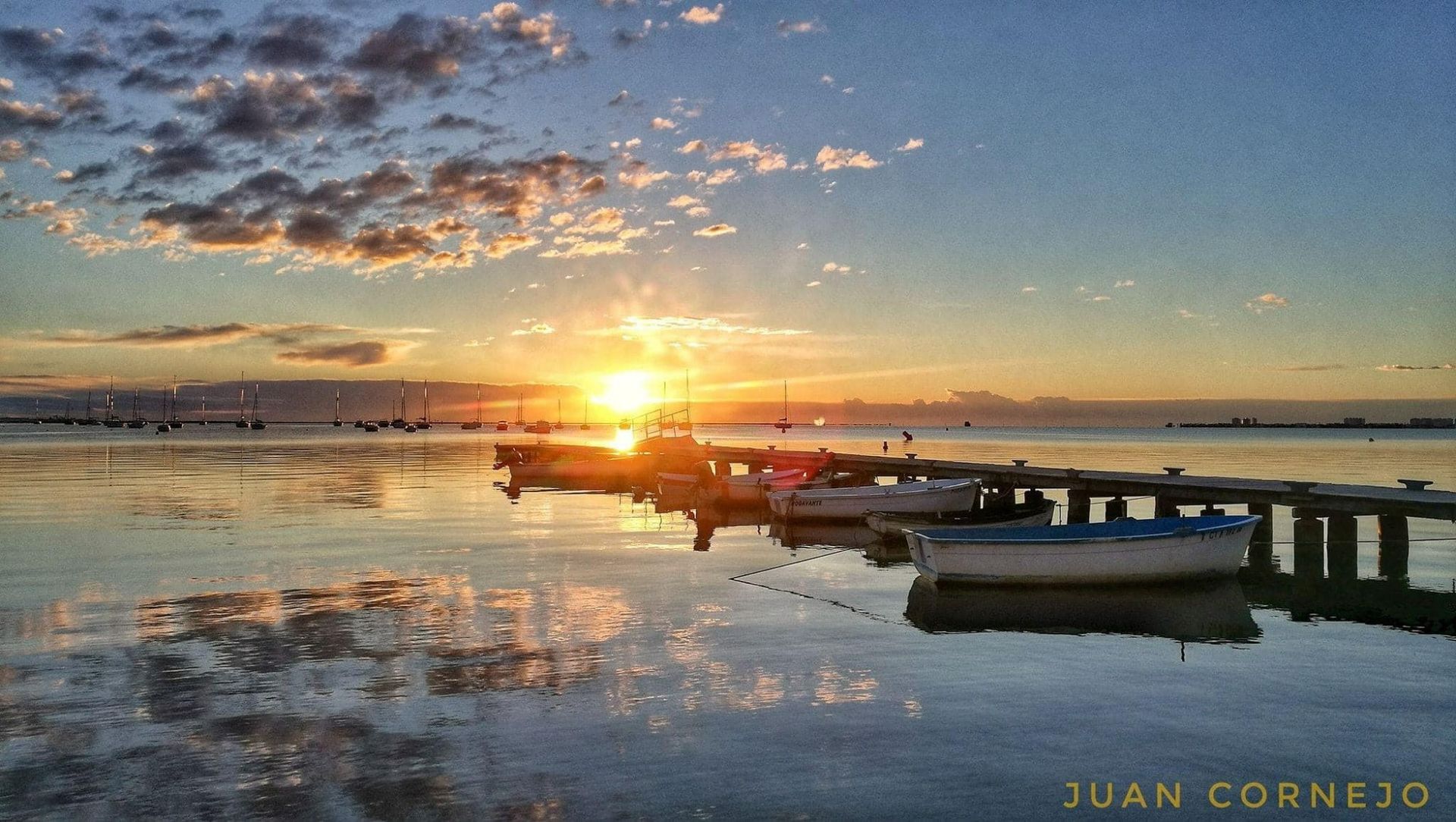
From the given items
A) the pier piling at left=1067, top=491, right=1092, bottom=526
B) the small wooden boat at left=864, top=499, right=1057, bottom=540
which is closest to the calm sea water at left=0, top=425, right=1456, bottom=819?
the small wooden boat at left=864, top=499, right=1057, bottom=540

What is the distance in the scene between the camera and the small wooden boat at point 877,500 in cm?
3844

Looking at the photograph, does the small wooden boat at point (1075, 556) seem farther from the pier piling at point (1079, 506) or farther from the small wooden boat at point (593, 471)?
the small wooden boat at point (593, 471)

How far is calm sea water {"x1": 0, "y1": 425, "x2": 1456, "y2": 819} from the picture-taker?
36.3 feet

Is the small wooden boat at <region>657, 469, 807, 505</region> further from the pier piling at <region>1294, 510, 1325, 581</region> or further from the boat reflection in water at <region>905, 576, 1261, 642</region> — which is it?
the boat reflection in water at <region>905, 576, 1261, 642</region>

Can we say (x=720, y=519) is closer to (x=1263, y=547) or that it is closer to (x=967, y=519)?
(x=967, y=519)

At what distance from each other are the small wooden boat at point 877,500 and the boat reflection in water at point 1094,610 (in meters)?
12.5

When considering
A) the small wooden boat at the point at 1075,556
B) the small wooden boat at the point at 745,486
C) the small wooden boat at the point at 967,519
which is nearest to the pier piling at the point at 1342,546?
the small wooden boat at the point at 1075,556

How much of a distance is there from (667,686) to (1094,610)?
11.2 meters

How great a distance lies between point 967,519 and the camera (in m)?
33.8

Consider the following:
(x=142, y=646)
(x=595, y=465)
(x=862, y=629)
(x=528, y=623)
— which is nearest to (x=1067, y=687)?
(x=862, y=629)

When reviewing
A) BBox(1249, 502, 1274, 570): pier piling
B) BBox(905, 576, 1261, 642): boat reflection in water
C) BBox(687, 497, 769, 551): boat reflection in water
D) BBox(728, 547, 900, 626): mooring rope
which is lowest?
BBox(687, 497, 769, 551): boat reflection in water

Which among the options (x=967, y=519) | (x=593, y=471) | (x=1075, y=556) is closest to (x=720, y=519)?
(x=967, y=519)

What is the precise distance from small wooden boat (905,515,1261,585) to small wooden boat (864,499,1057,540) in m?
7.49

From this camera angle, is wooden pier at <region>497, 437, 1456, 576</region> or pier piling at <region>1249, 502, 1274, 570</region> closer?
wooden pier at <region>497, 437, 1456, 576</region>
